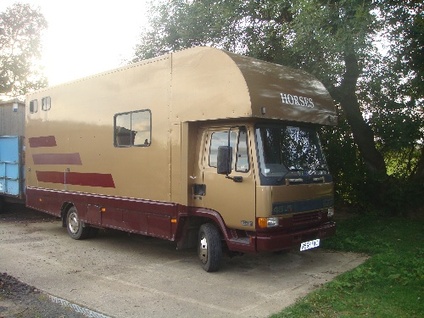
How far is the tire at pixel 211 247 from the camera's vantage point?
699cm

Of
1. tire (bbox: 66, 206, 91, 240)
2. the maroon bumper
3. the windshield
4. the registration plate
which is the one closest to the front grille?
the maroon bumper

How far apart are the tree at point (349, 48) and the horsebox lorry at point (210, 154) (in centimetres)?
155

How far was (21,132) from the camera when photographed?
1305 cm

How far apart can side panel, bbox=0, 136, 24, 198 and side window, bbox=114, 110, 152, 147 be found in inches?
179

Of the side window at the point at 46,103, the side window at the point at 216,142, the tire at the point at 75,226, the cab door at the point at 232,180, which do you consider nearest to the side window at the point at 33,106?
the side window at the point at 46,103

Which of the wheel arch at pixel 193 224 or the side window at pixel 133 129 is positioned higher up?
the side window at pixel 133 129

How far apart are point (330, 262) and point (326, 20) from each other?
4579 mm

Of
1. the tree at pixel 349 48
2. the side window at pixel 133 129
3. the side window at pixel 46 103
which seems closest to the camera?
the side window at pixel 133 129

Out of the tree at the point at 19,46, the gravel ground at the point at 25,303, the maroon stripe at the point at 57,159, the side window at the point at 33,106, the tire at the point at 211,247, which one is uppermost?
the tree at the point at 19,46

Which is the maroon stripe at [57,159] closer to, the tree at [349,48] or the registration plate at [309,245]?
the tree at [349,48]

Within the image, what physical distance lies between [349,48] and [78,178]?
6.15 meters

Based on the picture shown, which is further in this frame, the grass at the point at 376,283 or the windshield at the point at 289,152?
the windshield at the point at 289,152

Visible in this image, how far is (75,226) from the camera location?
993 cm

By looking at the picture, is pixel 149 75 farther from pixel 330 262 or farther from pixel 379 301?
pixel 379 301
